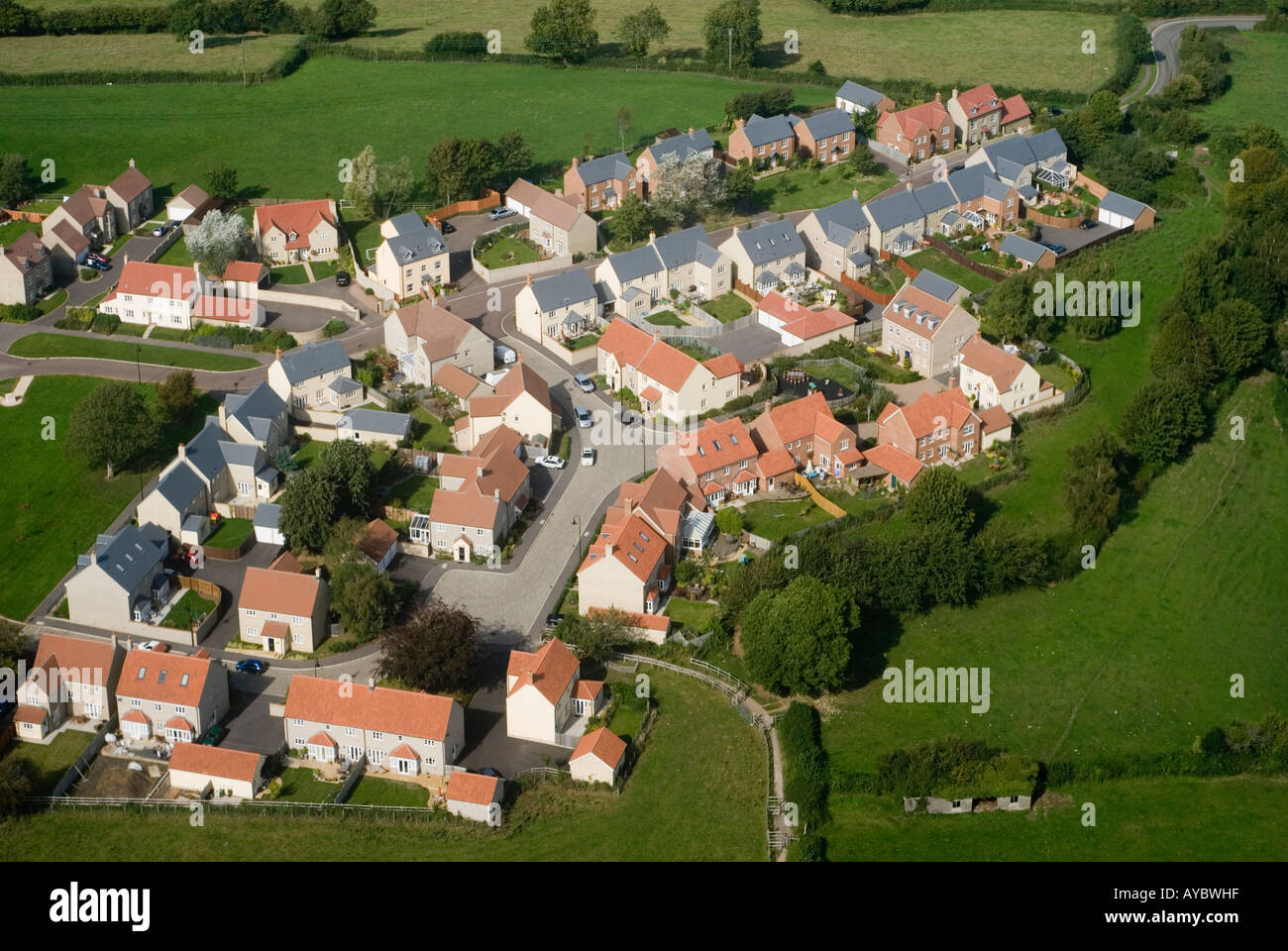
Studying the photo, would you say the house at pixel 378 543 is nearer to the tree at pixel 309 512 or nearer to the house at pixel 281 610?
the tree at pixel 309 512

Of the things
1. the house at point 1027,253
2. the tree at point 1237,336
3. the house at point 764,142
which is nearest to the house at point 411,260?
the house at point 764,142

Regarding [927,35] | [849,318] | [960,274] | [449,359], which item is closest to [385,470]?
[449,359]

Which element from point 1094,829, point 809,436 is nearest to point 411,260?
point 809,436

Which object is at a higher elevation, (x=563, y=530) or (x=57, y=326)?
(x=57, y=326)

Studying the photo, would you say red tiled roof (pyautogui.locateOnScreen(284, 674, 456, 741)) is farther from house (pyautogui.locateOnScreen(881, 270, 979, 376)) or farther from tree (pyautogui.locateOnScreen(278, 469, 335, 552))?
house (pyautogui.locateOnScreen(881, 270, 979, 376))

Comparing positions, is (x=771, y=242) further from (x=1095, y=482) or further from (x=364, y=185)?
(x=1095, y=482)

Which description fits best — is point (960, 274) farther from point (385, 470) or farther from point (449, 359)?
point (385, 470)

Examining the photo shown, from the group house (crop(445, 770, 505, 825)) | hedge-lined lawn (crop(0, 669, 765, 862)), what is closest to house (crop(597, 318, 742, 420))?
hedge-lined lawn (crop(0, 669, 765, 862))
